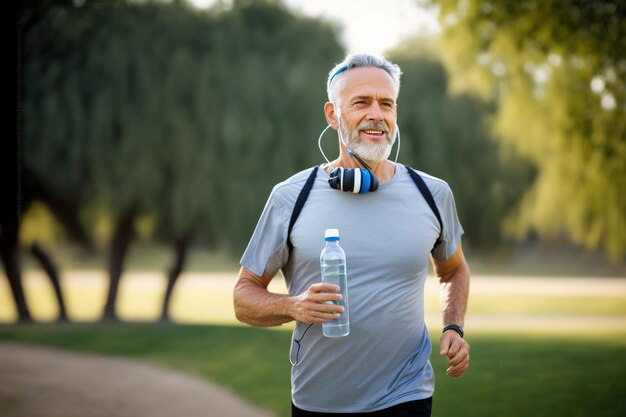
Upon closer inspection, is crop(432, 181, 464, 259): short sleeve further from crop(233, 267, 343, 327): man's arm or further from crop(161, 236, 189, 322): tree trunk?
crop(161, 236, 189, 322): tree trunk

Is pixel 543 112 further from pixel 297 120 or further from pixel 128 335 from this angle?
pixel 128 335

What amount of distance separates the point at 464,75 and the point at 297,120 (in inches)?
204

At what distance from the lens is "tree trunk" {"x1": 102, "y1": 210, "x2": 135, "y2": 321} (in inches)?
714

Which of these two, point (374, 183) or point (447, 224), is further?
point (447, 224)

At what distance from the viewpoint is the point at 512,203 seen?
17.7 m

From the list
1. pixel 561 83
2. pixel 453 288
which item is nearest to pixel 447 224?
pixel 453 288

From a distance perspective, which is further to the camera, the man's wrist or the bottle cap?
the man's wrist

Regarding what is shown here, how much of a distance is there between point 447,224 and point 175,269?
51.5 ft

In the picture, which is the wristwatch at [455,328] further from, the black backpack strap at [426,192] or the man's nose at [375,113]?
the man's nose at [375,113]

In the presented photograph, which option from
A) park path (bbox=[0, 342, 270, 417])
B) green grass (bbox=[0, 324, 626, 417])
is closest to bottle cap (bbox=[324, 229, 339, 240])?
green grass (bbox=[0, 324, 626, 417])

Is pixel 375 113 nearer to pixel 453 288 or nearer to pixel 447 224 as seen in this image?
pixel 447 224

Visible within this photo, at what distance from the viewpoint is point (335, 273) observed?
9.81 feet

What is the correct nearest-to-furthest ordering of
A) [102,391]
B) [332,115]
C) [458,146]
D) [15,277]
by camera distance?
[332,115], [102,391], [458,146], [15,277]

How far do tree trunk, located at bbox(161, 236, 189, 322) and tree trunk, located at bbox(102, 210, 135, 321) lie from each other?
3.53 ft
